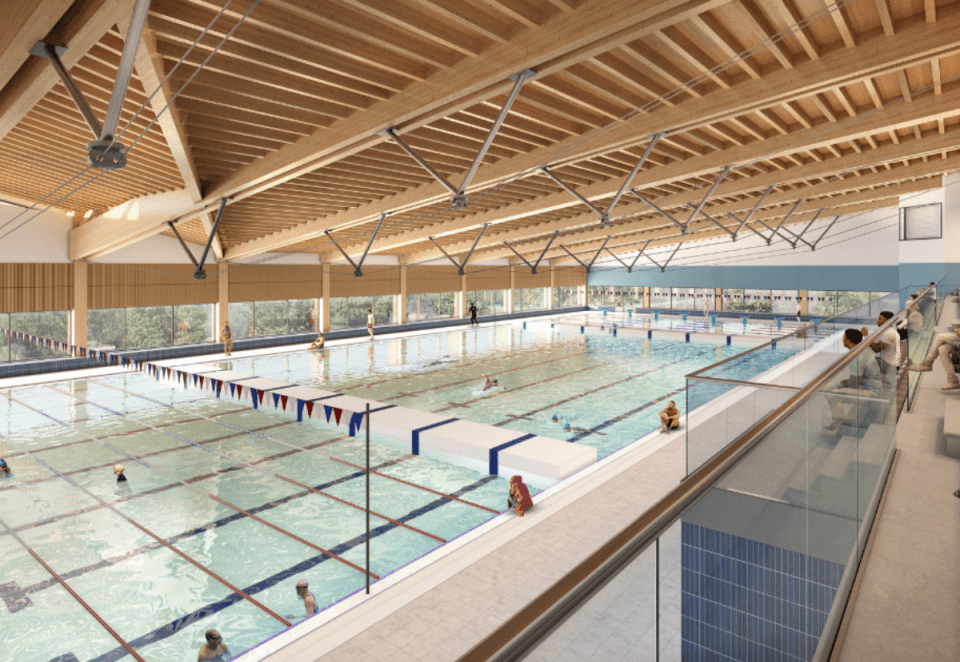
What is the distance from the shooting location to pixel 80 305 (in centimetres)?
1820

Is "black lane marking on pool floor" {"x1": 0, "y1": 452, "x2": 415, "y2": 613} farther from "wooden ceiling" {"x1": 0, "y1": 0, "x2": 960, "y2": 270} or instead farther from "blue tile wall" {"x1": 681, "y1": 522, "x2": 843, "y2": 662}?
"blue tile wall" {"x1": 681, "y1": 522, "x2": 843, "y2": 662}

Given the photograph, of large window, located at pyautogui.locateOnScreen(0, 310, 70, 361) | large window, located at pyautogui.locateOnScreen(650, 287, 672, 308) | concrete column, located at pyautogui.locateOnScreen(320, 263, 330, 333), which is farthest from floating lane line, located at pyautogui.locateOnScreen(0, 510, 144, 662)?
large window, located at pyautogui.locateOnScreen(650, 287, 672, 308)

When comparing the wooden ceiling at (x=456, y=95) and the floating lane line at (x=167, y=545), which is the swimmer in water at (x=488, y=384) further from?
the floating lane line at (x=167, y=545)

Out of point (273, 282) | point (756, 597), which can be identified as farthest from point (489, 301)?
point (756, 597)

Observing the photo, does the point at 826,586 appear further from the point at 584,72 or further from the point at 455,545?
the point at 584,72

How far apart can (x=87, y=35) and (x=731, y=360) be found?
6272mm

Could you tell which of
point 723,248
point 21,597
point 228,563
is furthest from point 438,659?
point 723,248

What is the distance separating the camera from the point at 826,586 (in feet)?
8.41

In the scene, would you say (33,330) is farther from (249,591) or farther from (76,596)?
(249,591)

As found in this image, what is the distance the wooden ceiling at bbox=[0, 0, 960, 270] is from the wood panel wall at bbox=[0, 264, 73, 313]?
2.38 metres

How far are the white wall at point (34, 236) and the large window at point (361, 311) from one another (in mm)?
13619

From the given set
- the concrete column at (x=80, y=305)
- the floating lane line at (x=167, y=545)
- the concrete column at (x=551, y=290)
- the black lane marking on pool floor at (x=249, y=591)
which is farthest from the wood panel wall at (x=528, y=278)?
the black lane marking on pool floor at (x=249, y=591)

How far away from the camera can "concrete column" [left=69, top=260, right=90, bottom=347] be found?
18.0m

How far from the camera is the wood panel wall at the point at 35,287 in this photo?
53.6ft
